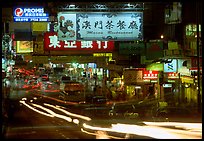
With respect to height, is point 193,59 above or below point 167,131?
above

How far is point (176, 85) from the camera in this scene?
31906mm

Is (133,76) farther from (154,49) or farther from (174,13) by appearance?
(174,13)

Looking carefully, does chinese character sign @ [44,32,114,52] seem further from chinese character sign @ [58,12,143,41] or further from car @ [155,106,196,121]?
car @ [155,106,196,121]

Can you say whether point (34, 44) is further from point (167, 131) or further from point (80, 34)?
point (167, 131)

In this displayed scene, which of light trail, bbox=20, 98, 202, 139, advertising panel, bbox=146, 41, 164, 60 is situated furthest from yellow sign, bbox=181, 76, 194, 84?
light trail, bbox=20, 98, 202, 139

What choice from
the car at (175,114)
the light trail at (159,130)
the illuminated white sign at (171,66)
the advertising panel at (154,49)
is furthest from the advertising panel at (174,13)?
the light trail at (159,130)

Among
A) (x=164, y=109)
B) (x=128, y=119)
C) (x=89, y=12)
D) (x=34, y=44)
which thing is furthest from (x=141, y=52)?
(x=34, y=44)

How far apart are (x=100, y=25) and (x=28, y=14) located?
3.59 metres

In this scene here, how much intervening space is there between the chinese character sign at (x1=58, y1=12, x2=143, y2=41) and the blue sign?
119 centimetres

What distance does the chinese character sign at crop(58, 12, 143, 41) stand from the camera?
1895 cm

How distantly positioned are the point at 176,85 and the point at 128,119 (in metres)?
11.7

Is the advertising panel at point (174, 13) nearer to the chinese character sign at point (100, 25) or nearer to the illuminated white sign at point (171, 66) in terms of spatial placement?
the illuminated white sign at point (171, 66)

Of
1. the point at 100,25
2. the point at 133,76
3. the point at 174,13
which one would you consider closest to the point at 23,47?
the point at 133,76

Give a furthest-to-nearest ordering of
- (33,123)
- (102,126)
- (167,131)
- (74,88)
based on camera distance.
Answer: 1. (74,88)
2. (33,123)
3. (102,126)
4. (167,131)
